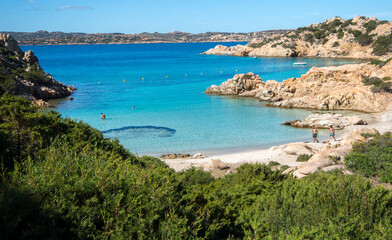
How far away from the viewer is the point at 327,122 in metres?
26.7

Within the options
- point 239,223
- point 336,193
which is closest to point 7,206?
point 239,223

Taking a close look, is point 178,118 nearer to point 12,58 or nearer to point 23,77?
point 23,77

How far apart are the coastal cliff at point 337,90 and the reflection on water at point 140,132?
47.4 feet

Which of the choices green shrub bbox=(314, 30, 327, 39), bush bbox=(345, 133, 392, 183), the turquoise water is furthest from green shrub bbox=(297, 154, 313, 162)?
green shrub bbox=(314, 30, 327, 39)

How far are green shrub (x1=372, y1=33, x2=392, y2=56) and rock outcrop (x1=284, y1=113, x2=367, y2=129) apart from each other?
59.3 meters

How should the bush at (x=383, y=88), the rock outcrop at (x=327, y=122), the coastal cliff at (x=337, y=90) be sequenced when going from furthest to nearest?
the bush at (x=383, y=88) < the coastal cliff at (x=337, y=90) < the rock outcrop at (x=327, y=122)

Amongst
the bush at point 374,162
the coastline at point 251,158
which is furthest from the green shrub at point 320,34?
the bush at point 374,162

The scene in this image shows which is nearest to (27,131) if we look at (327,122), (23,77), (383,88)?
(327,122)

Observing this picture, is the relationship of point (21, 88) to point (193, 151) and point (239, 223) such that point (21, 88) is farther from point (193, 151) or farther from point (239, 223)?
point (239, 223)

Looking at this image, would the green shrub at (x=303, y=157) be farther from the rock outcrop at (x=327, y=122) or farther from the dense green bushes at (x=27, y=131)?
the dense green bushes at (x=27, y=131)

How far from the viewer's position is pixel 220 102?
129ft

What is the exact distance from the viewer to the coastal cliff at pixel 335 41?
90375 mm

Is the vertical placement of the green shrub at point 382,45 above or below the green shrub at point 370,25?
below

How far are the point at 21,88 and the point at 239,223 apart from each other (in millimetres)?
37545
